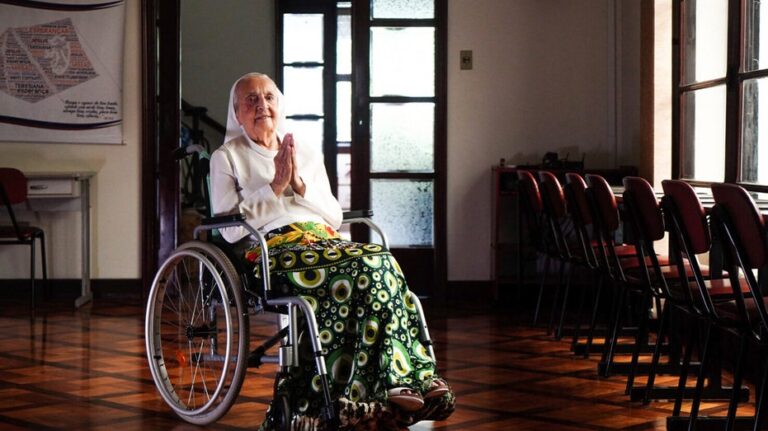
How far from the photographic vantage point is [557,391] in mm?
4066

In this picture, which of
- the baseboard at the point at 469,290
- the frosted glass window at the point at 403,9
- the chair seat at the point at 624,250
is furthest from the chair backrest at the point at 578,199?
the frosted glass window at the point at 403,9

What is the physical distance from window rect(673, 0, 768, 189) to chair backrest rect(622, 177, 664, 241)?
44.2 inches

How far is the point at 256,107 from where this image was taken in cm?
380

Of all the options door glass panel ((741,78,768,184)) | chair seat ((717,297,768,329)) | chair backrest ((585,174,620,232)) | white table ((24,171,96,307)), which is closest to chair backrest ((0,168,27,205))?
white table ((24,171,96,307))

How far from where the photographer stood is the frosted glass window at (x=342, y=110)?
10.8 m

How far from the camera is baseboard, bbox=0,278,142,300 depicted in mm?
6832

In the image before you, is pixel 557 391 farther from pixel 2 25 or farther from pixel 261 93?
pixel 2 25

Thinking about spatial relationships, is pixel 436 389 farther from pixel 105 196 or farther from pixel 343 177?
pixel 343 177

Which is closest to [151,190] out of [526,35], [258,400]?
[526,35]

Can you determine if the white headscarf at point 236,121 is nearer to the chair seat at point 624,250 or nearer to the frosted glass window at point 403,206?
the chair seat at point 624,250

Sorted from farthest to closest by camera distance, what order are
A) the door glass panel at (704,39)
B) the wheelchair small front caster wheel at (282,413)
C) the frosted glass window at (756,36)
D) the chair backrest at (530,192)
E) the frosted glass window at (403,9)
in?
the frosted glass window at (403,9), the chair backrest at (530,192), the door glass panel at (704,39), the frosted glass window at (756,36), the wheelchair small front caster wheel at (282,413)

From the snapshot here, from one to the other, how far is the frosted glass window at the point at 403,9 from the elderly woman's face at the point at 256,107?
2989 mm

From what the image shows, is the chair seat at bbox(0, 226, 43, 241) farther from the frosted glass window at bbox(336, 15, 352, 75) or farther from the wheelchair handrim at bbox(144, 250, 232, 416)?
the frosted glass window at bbox(336, 15, 352, 75)

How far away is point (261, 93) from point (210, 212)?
460mm
